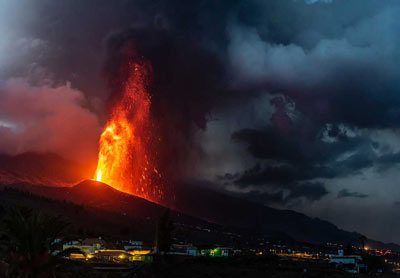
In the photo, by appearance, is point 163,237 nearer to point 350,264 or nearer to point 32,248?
point 350,264

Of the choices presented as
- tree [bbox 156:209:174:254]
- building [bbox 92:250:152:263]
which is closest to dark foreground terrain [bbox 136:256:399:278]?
tree [bbox 156:209:174:254]

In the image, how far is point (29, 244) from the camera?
35.1 m

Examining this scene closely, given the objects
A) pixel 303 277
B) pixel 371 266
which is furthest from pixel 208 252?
pixel 303 277

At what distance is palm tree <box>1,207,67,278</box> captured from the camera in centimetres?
3416

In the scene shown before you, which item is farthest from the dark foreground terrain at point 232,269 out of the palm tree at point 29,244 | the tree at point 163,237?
the palm tree at point 29,244

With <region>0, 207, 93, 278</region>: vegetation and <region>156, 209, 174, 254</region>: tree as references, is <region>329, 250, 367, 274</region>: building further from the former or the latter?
<region>0, 207, 93, 278</region>: vegetation

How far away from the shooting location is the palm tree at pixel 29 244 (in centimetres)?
3416

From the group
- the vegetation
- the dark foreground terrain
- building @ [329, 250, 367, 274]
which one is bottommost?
the dark foreground terrain

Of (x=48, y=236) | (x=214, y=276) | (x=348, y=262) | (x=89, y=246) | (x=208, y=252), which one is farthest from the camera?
(x=208, y=252)

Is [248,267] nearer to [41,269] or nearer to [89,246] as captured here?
[89,246]

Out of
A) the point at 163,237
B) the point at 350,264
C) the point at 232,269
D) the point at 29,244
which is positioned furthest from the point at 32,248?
the point at 350,264

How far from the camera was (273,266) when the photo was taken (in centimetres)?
12119

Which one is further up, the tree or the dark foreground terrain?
the tree

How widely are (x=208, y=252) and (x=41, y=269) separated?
132m
